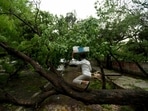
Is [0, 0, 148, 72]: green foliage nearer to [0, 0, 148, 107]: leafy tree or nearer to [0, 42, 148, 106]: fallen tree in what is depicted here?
[0, 0, 148, 107]: leafy tree

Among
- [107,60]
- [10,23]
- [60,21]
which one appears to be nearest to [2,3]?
[10,23]

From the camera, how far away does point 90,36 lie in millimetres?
10969

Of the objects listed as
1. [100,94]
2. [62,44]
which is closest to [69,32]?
[62,44]

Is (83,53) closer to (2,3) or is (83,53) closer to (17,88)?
(2,3)

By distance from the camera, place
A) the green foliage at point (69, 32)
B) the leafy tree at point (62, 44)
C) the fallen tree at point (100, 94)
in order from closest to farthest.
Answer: the fallen tree at point (100, 94), the leafy tree at point (62, 44), the green foliage at point (69, 32)

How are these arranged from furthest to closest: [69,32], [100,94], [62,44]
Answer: [69,32] → [62,44] → [100,94]

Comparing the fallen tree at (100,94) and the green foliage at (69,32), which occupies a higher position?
the green foliage at (69,32)

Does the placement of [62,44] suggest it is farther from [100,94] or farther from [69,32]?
[100,94]

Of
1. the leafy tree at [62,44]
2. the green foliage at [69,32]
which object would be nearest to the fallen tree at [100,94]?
the leafy tree at [62,44]

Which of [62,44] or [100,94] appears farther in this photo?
[62,44]

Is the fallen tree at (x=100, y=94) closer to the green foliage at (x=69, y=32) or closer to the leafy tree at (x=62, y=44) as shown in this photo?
the leafy tree at (x=62, y=44)

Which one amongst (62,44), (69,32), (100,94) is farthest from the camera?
(69,32)

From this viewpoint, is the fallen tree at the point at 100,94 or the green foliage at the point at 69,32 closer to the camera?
the fallen tree at the point at 100,94

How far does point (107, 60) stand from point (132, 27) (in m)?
16.7
